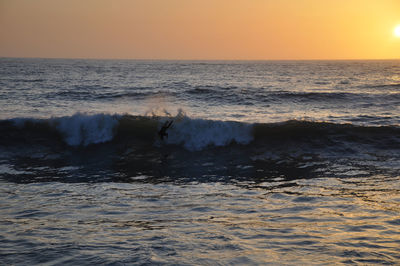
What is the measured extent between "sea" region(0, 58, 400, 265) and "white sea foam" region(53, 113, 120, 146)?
0.05 meters

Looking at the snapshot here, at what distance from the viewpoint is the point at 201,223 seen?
5.55m

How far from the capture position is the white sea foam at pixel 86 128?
13.3 metres

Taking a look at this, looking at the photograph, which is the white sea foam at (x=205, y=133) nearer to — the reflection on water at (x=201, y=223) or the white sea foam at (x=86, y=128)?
the white sea foam at (x=86, y=128)

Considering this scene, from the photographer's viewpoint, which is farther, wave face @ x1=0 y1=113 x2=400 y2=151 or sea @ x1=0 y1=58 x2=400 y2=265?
wave face @ x1=0 y1=113 x2=400 y2=151

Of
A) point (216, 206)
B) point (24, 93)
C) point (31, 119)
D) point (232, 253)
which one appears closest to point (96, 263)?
point (232, 253)

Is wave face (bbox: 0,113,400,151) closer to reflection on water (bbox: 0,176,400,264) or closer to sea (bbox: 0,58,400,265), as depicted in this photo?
sea (bbox: 0,58,400,265)

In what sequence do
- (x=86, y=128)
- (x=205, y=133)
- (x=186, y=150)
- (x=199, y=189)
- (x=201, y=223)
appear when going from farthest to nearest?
(x=86, y=128) → (x=205, y=133) → (x=186, y=150) → (x=199, y=189) → (x=201, y=223)

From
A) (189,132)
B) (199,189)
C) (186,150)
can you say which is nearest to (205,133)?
(189,132)

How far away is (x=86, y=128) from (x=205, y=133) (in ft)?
14.1

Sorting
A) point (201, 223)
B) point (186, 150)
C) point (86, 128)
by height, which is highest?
point (86, 128)

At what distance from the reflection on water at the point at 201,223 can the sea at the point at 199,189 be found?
0.9 inches

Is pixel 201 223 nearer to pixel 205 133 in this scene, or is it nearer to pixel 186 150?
pixel 186 150

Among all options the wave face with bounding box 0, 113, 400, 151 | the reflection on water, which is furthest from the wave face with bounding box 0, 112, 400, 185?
the reflection on water

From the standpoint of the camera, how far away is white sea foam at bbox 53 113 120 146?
1330 cm
